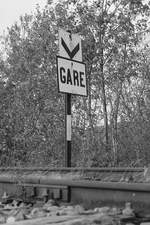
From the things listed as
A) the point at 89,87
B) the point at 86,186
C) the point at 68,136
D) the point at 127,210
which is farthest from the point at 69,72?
the point at 89,87

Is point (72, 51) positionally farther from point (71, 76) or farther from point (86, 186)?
point (86, 186)

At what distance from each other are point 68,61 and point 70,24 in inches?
225

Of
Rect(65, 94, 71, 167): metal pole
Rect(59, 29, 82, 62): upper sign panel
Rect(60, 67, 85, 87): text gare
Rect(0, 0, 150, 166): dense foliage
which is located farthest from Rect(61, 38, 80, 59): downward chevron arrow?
Rect(0, 0, 150, 166): dense foliage

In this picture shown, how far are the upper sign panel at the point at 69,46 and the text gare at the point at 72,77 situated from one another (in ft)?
0.96

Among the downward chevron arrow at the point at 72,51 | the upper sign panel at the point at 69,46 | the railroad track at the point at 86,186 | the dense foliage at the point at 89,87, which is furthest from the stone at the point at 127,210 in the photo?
the dense foliage at the point at 89,87

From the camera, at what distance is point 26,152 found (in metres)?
12.1

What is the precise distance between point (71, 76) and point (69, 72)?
0.25 ft

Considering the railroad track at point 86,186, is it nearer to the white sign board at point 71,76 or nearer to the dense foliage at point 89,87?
the white sign board at point 71,76

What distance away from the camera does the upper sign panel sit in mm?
7480

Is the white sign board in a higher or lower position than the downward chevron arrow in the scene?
lower

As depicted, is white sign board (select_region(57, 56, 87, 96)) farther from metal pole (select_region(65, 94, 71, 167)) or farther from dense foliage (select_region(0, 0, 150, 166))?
dense foliage (select_region(0, 0, 150, 166))

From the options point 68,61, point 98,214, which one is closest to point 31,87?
point 68,61

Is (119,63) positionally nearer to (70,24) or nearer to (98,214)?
(70,24)

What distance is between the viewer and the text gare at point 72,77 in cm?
722
